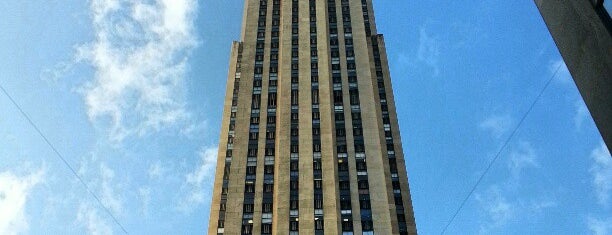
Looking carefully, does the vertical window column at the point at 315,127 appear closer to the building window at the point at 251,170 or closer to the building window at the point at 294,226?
the building window at the point at 294,226

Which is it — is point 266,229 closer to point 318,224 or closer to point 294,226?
point 294,226

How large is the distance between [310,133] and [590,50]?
2209 inches

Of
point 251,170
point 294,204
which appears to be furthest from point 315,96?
point 294,204

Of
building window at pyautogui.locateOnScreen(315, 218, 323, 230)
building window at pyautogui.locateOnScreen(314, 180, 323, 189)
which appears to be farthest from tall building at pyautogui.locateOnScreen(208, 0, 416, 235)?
building window at pyautogui.locateOnScreen(314, 180, 323, 189)

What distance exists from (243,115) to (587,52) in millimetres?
62779

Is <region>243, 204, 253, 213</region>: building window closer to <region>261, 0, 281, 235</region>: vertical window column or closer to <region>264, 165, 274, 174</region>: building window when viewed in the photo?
<region>261, 0, 281, 235</region>: vertical window column

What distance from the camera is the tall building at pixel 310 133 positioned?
209 ft

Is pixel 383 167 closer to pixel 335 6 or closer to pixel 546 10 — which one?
pixel 335 6

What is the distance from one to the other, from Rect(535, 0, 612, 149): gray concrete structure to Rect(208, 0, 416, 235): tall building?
4477cm

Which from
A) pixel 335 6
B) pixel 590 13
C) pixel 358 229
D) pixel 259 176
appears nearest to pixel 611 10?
pixel 590 13

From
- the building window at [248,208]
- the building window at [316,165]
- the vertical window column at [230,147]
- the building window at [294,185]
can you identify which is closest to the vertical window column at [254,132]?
the building window at [248,208]

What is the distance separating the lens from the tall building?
63.7 m

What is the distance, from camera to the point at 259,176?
228 feet

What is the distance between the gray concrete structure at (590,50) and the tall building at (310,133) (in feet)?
147
